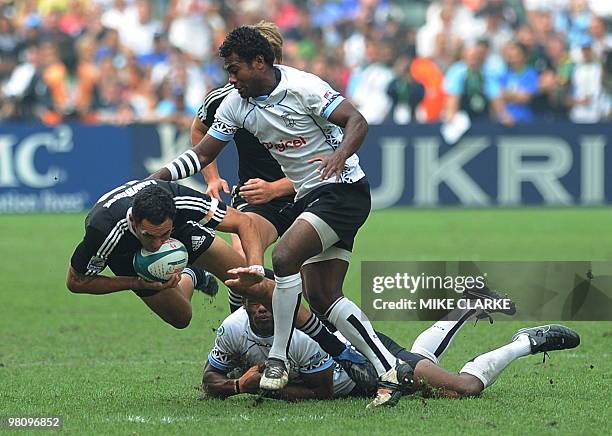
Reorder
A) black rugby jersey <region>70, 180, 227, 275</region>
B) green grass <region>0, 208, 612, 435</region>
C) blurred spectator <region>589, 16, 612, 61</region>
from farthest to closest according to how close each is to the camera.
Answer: blurred spectator <region>589, 16, 612, 61</region> < black rugby jersey <region>70, 180, 227, 275</region> < green grass <region>0, 208, 612, 435</region>

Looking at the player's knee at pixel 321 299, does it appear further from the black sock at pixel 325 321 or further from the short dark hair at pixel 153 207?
the short dark hair at pixel 153 207

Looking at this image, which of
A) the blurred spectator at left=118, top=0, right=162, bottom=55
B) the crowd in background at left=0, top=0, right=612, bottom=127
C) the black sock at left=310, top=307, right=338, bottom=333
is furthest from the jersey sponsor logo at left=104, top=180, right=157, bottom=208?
the blurred spectator at left=118, top=0, right=162, bottom=55

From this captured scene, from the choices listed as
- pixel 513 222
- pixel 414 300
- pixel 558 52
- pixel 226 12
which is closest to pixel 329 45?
pixel 226 12

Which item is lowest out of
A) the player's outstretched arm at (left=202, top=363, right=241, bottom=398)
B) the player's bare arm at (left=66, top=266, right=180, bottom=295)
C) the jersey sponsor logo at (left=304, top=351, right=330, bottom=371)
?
the player's outstretched arm at (left=202, top=363, right=241, bottom=398)

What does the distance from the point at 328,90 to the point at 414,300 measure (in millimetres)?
2351

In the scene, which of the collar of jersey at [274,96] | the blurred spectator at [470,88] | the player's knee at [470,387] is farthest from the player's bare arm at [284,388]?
the blurred spectator at [470,88]

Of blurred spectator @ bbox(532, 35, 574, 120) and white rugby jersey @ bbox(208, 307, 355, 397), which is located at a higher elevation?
blurred spectator @ bbox(532, 35, 574, 120)

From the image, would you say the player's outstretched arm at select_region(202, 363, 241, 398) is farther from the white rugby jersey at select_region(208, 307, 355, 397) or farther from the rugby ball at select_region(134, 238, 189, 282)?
the rugby ball at select_region(134, 238, 189, 282)

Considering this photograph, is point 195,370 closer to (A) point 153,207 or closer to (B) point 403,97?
(A) point 153,207

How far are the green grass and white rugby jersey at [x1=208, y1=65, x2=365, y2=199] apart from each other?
1.36 m

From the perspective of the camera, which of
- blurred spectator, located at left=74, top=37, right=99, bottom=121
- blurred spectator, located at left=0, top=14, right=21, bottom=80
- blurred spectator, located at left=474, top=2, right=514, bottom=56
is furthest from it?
blurred spectator, located at left=0, top=14, right=21, bottom=80

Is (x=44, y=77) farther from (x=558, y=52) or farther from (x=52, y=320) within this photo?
(x=52, y=320)

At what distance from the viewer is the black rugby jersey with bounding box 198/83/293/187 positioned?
9.19 m

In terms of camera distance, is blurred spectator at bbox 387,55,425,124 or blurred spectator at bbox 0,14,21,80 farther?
blurred spectator at bbox 0,14,21,80
